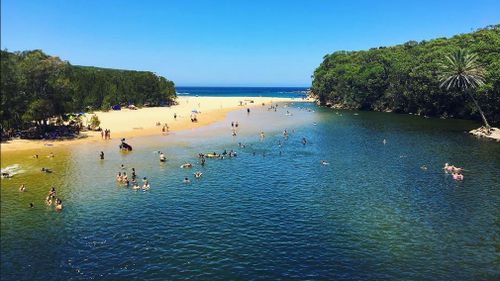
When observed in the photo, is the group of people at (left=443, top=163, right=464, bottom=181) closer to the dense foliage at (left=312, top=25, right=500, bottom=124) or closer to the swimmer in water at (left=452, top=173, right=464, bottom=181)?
the swimmer in water at (left=452, top=173, right=464, bottom=181)

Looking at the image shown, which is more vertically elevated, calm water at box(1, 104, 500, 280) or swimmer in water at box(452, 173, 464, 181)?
swimmer in water at box(452, 173, 464, 181)

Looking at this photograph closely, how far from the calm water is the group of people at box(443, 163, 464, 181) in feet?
4.52

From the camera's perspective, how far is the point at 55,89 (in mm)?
81750

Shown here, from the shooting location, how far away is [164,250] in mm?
34750

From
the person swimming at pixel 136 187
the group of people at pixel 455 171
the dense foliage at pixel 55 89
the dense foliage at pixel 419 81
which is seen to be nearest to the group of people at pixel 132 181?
the person swimming at pixel 136 187

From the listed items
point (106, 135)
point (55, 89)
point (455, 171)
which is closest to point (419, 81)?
point (455, 171)

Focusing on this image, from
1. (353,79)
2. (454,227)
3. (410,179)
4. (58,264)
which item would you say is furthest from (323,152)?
(353,79)

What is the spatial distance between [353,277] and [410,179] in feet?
110

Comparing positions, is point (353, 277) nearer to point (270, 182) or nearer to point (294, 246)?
point (294, 246)

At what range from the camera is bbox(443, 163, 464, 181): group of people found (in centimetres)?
5882

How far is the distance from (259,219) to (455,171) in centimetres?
3732

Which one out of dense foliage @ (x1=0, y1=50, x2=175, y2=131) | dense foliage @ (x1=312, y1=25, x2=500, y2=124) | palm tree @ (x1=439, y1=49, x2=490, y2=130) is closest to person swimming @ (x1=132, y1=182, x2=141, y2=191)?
dense foliage @ (x1=0, y1=50, x2=175, y2=131)

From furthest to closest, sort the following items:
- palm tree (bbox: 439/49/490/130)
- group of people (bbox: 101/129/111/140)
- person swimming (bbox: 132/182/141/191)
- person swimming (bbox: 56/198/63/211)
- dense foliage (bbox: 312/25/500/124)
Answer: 1. dense foliage (bbox: 312/25/500/124)
2. palm tree (bbox: 439/49/490/130)
3. group of people (bbox: 101/129/111/140)
4. person swimming (bbox: 132/182/141/191)
5. person swimming (bbox: 56/198/63/211)

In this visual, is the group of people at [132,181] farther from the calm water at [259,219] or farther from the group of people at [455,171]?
the group of people at [455,171]
